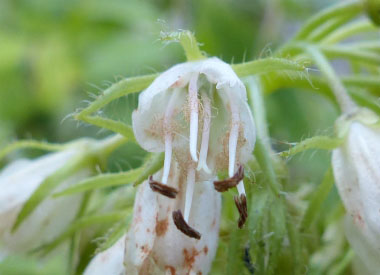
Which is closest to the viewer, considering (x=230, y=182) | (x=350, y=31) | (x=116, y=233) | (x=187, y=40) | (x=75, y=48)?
(x=230, y=182)

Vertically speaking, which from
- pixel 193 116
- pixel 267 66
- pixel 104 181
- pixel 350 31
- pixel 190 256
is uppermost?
pixel 350 31

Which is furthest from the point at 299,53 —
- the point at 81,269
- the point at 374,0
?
the point at 81,269

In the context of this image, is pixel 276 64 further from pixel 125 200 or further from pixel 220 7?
pixel 220 7

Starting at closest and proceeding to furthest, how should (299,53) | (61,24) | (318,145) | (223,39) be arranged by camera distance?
(318,145)
(299,53)
(223,39)
(61,24)

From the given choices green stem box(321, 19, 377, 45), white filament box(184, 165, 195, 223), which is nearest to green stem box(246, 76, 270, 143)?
white filament box(184, 165, 195, 223)

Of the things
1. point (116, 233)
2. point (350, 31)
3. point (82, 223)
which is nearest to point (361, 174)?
point (116, 233)

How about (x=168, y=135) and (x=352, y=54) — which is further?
(x=352, y=54)

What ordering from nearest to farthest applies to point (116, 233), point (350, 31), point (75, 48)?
point (116, 233), point (350, 31), point (75, 48)

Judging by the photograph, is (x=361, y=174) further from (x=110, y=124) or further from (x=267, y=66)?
(x=110, y=124)
